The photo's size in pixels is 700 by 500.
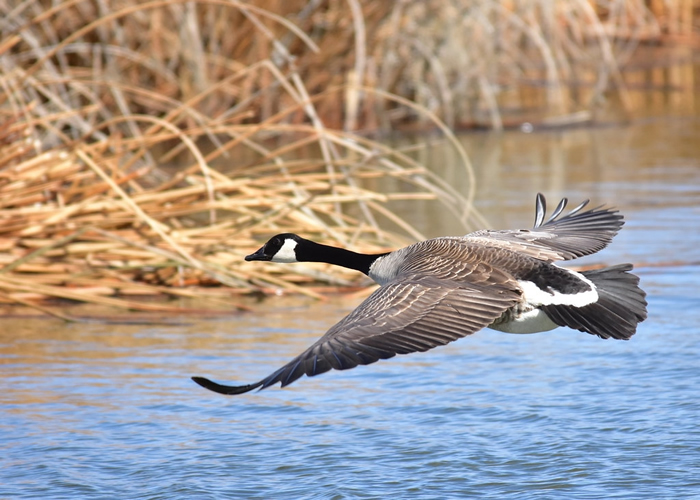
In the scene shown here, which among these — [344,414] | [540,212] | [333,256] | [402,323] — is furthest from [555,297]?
[333,256]

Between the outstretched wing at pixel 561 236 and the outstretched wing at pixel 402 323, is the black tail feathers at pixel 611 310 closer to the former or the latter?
the outstretched wing at pixel 402 323

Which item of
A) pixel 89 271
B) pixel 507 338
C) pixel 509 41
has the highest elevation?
pixel 509 41

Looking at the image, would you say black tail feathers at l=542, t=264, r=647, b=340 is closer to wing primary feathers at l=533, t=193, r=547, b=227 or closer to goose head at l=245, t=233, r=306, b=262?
wing primary feathers at l=533, t=193, r=547, b=227

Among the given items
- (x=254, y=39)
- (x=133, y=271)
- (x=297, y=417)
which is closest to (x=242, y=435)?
(x=297, y=417)

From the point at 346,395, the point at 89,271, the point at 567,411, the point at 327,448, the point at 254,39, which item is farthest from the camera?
the point at 254,39

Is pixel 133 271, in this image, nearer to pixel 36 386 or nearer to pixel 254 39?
pixel 36 386

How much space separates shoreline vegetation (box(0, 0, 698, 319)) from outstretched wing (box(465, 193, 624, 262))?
124cm

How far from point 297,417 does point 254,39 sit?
7.22 metres

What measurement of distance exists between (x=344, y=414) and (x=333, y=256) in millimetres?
887

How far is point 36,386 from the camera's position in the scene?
4.88 meters

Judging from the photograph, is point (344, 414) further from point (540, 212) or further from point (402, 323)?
point (540, 212)

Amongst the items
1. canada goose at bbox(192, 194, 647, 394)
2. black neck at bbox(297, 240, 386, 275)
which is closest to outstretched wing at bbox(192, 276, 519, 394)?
canada goose at bbox(192, 194, 647, 394)

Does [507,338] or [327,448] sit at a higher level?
[507,338]

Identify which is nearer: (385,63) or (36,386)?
(36,386)
